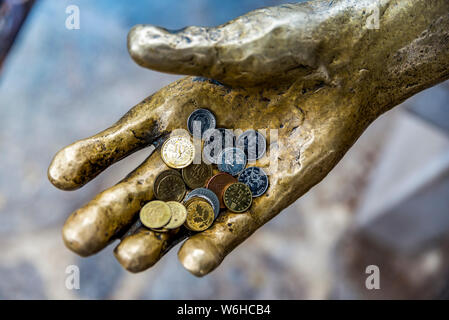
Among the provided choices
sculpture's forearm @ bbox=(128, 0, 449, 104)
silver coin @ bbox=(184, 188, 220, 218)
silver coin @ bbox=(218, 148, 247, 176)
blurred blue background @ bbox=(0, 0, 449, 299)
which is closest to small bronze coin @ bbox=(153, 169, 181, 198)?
silver coin @ bbox=(184, 188, 220, 218)

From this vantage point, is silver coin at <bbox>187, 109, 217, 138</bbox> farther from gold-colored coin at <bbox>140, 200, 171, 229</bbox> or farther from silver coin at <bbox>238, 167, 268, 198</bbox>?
gold-colored coin at <bbox>140, 200, 171, 229</bbox>

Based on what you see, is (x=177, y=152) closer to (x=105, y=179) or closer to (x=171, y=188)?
(x=171, y=188)

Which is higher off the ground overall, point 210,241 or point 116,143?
point 116,143

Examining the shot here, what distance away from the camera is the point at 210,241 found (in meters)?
1.88

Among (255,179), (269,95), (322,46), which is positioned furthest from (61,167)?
(322,46)

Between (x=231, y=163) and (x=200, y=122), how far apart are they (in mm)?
267

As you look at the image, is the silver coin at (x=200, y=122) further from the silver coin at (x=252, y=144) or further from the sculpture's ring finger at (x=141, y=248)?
the sculpture's ring finger at (x=141, y=248)

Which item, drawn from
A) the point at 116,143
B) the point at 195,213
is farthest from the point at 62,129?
the point at 195,213

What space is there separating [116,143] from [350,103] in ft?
4.01

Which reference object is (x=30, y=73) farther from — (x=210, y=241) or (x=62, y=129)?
(x=210, y=241)

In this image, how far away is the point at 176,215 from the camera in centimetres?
192

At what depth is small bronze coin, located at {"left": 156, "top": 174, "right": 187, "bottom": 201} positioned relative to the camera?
199 cm

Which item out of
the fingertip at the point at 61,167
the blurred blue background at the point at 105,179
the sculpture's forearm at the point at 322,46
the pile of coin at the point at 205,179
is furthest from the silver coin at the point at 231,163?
the blurred blue background at the point at 105,179

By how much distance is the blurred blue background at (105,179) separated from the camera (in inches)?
139
